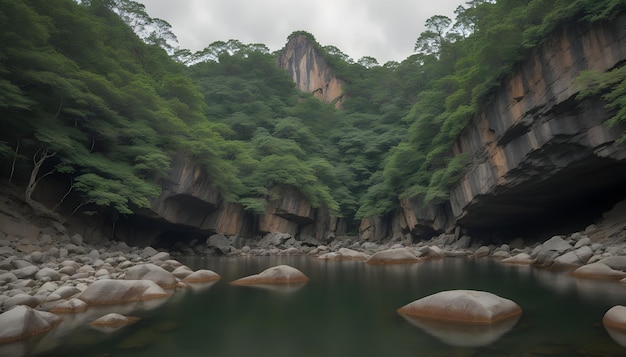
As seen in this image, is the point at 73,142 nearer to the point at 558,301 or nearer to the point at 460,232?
the point at 558,301

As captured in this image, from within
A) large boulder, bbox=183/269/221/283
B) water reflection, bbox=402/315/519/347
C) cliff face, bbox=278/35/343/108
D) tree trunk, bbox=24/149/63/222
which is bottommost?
water reflection, bbox=402/315/519/347

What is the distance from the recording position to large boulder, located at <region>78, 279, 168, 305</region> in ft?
21.8

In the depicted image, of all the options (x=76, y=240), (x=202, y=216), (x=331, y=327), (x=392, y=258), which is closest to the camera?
(x=331, y=327)

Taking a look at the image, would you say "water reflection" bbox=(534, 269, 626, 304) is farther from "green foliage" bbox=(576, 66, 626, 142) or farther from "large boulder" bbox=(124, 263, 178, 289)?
"large boulder" bbox=(124, 263, 178, 289)

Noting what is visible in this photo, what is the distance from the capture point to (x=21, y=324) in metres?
4.50

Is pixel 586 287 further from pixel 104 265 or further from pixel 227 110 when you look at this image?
pixel 227 110

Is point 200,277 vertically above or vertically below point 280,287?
above

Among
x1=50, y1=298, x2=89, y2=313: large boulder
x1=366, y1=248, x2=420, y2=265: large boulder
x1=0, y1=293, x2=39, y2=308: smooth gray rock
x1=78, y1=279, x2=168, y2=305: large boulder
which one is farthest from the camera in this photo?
x1=366, y1=248, x2=420, y2=265: large boulder

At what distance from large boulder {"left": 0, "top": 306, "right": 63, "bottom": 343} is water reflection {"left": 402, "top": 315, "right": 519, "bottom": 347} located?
204 inches

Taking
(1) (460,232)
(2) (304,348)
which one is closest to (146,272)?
(2) (304,348)

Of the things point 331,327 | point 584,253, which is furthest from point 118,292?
point 584,253

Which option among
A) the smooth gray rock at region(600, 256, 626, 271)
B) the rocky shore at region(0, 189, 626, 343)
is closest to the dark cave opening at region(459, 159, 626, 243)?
the rocky shore at region(0, 189, 626, 343)

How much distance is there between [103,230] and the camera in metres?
18.6

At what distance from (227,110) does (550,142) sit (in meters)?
29.9
